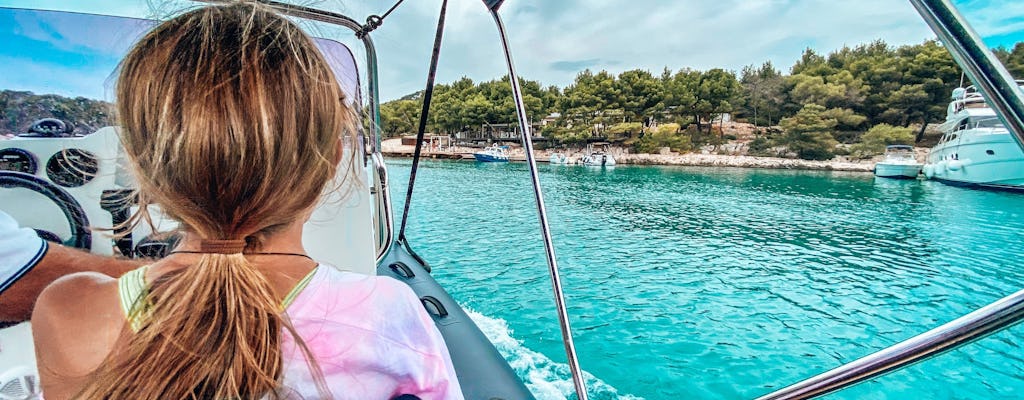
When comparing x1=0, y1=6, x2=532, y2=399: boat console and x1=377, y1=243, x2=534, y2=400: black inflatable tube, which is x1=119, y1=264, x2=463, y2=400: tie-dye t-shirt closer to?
x1=0, y1=6, x2=532, y2=399: boat console

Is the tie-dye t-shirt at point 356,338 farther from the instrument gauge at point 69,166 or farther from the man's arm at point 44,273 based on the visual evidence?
the instrument gauge at point 69,166

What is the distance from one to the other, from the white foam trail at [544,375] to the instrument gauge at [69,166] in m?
1.85

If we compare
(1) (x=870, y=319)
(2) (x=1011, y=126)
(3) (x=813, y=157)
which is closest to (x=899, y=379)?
(1) (x=870, y=319)

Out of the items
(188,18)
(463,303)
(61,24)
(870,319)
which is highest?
(61,24)

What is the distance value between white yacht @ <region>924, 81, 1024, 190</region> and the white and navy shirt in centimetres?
2161

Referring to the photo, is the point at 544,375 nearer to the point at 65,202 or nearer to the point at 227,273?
the point at 65,202

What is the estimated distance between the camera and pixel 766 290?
210 inches

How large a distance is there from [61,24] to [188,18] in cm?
159

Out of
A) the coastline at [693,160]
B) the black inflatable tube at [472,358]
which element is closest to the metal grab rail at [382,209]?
the black inflatable tube at [472,358]

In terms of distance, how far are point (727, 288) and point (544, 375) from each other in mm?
3519

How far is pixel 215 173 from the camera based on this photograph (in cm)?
41

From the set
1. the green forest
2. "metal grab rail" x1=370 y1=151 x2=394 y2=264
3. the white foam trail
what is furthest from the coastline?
"metal grab rail" x1=370 y1=151 x2=394 y2=264

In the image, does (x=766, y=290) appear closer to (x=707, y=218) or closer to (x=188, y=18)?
(x=707, y=218)

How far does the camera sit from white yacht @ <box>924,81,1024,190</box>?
1575cm
